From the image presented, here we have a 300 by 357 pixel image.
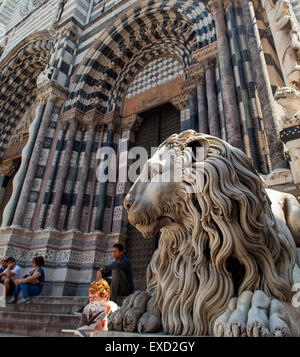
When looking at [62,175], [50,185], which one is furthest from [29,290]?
[62,175]

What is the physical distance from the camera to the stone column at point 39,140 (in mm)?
6008

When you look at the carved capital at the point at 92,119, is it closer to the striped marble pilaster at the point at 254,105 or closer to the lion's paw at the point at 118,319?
the striped marble pilaster at the point at 254,105

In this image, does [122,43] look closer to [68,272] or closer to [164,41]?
[164,41]

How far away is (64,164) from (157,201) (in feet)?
18.9

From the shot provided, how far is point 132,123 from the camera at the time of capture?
23.0 ft

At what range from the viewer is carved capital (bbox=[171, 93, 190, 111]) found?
5.91 metres

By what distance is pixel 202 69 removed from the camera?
510 cm

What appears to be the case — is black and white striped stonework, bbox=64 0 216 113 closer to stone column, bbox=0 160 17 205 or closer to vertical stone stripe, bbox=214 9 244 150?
vertical stone stripe, bbox=214 9 244 150

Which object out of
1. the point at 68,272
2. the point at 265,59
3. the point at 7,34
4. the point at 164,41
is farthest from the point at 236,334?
the point at 7,34

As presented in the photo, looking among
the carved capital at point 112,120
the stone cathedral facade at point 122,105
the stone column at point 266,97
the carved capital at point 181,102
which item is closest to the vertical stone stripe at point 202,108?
the stone cathedral facade at point 122,105

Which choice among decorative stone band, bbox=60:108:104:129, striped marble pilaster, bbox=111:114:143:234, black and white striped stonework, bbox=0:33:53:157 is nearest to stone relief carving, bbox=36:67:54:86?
decorative stone band, bbox=60:108:104:129

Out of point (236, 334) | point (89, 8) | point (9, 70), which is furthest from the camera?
point (9, 70)

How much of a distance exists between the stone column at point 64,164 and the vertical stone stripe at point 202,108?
139 inches

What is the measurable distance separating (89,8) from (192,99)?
21.9 ft
